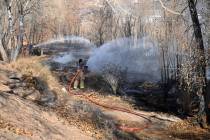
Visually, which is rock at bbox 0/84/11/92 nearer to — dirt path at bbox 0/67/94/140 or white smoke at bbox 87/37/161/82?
Answer: dirt path at bbox 0/67/94/140

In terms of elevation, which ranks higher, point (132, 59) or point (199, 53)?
point (199, 53)

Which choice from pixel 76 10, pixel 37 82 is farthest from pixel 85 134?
pixel 76 10

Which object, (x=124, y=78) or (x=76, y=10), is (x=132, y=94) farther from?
(x=76, y=10)

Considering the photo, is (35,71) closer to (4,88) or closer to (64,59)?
(4,88)

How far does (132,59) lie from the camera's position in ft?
126

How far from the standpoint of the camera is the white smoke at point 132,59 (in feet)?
107

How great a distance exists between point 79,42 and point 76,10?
50.6 feet

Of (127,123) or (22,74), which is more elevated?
(22,74)

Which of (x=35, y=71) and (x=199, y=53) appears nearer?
(x=199, y=53)

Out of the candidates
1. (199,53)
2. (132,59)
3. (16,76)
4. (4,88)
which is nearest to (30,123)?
(4,88)

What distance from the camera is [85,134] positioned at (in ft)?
48.2

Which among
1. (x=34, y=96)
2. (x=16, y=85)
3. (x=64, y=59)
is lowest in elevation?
(x=64, y=59)

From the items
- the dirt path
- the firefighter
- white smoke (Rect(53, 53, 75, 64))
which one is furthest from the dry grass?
white smoke (Rect(53, 53, 75, 64))

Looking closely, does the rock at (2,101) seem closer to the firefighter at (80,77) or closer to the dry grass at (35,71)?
the dry grass at (35,71)
